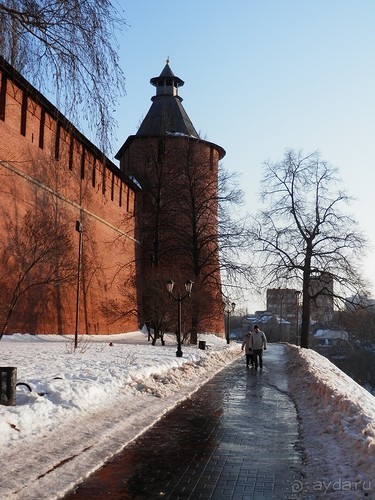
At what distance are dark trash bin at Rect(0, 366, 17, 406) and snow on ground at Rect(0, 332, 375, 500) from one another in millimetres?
195

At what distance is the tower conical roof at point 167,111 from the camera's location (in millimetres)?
45094

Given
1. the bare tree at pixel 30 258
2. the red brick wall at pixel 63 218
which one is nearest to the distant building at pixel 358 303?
the red brick wall at pixel 63 218

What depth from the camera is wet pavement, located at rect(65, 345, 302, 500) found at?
4801 millimetres

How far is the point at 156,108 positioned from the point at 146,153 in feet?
33.8

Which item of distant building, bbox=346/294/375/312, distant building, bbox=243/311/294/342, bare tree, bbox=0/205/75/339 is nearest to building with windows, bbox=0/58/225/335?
bare tree, bbox=0/205/75/339

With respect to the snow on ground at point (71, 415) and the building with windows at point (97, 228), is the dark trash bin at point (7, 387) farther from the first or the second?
the building with windows at point (97, 228)

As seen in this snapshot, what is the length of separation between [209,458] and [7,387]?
8.81 ft

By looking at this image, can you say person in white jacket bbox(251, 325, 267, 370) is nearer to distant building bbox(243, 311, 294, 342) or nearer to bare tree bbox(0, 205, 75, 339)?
bare tree bbox(0, 205, 75, 339)

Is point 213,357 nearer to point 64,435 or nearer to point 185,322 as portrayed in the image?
point 185,322

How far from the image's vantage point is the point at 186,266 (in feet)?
105

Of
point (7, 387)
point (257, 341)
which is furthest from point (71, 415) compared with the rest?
point (257, 341)

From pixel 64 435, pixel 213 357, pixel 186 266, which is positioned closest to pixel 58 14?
pixel 64 435

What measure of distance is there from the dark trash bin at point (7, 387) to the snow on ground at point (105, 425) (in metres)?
0.19

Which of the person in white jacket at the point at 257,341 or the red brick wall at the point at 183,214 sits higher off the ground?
the red brick wall at the point at 183,214
